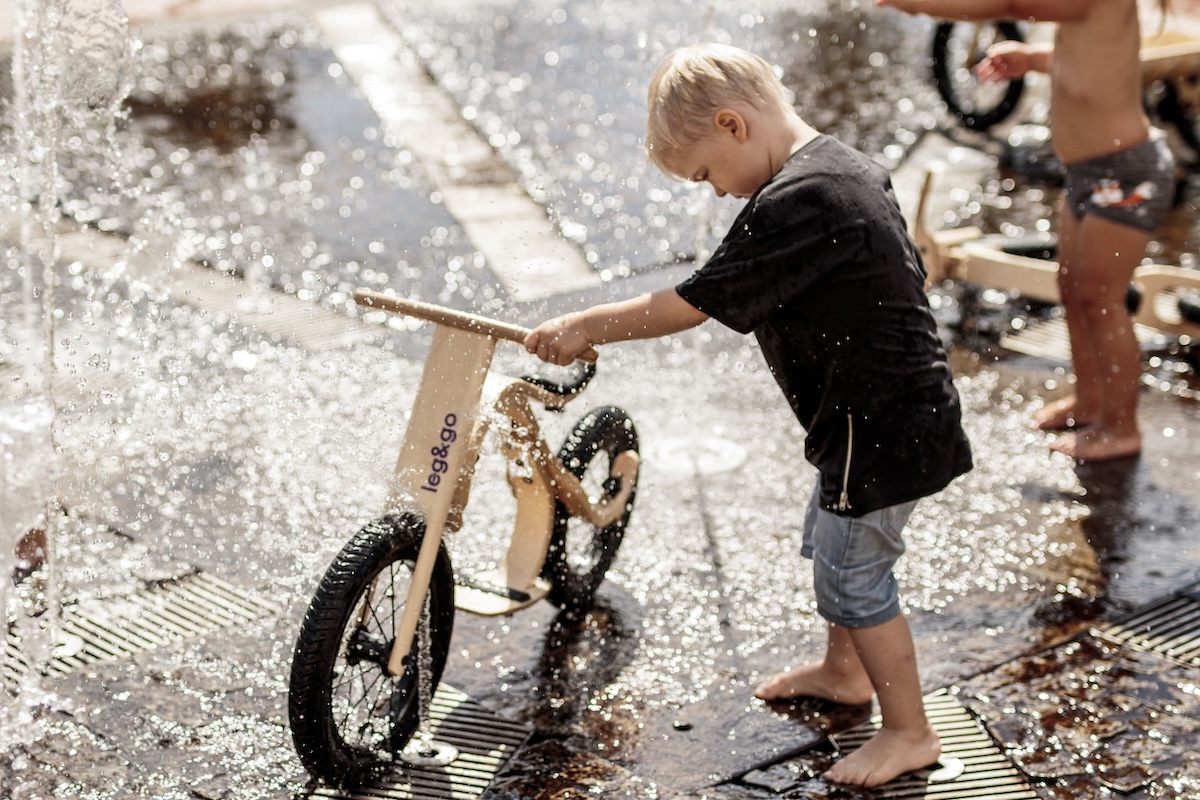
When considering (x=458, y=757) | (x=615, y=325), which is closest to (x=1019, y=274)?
(x=615, y=325)

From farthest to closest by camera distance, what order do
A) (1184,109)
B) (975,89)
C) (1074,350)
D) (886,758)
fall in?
(975,89), (1184,109), (1074,350), (886,758)

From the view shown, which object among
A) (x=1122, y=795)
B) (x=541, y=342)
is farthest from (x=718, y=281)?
(x=1122, y=795)

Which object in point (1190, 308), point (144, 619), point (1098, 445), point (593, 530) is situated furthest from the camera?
point (1190, 308)

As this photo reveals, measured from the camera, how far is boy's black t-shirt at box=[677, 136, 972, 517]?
290cm

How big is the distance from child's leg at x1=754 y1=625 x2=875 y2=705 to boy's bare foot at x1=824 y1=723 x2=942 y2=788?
21 cm

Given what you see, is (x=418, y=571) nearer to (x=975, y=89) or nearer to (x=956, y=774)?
(x=956, y=774)

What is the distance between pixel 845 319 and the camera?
2.97 m

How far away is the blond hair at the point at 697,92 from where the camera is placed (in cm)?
292

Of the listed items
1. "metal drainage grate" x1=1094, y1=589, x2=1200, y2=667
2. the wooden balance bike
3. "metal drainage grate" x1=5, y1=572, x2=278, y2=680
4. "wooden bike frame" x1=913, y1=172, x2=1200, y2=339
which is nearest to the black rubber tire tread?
"wooden bike frame" x1=913, y1=172, x2=1200, y2=339

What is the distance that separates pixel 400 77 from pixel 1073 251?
17.1 ft

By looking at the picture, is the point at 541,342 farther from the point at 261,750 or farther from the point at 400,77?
the point at 400,77

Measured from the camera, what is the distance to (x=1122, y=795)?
10.4 feet

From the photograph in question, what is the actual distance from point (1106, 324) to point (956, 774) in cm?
208

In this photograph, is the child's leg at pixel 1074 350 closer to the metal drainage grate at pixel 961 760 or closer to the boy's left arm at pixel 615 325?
the metal drainage grate at pixel 961 760
